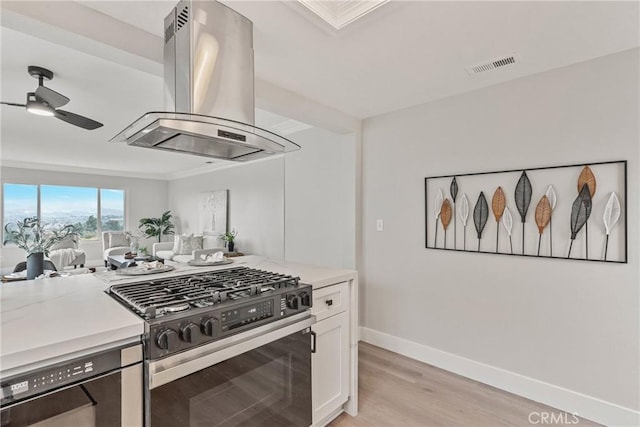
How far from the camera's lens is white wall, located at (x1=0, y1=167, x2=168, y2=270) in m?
6.48

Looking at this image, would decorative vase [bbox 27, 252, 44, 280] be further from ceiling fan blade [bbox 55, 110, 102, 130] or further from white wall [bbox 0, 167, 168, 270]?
white wall [bbox 0, 167, 168, 270]

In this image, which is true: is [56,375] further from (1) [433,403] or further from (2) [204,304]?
(1) [433,403]

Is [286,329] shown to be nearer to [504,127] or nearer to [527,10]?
[527,10]

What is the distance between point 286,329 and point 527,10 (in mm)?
2012

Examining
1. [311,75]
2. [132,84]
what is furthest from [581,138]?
[132,84]

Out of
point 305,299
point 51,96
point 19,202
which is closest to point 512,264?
point 305,299

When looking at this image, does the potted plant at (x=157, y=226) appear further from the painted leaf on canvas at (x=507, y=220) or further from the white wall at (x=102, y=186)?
the painted leaf on canvas at (x=507, y=220)

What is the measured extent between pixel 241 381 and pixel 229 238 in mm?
4757

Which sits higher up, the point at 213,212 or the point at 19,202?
the point at 19,202

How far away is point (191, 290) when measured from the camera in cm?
140

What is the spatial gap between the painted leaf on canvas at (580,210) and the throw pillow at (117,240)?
8.27 meters

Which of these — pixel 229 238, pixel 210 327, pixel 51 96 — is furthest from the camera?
pixel 229 238

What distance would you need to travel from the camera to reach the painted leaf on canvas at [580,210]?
2008 mm
